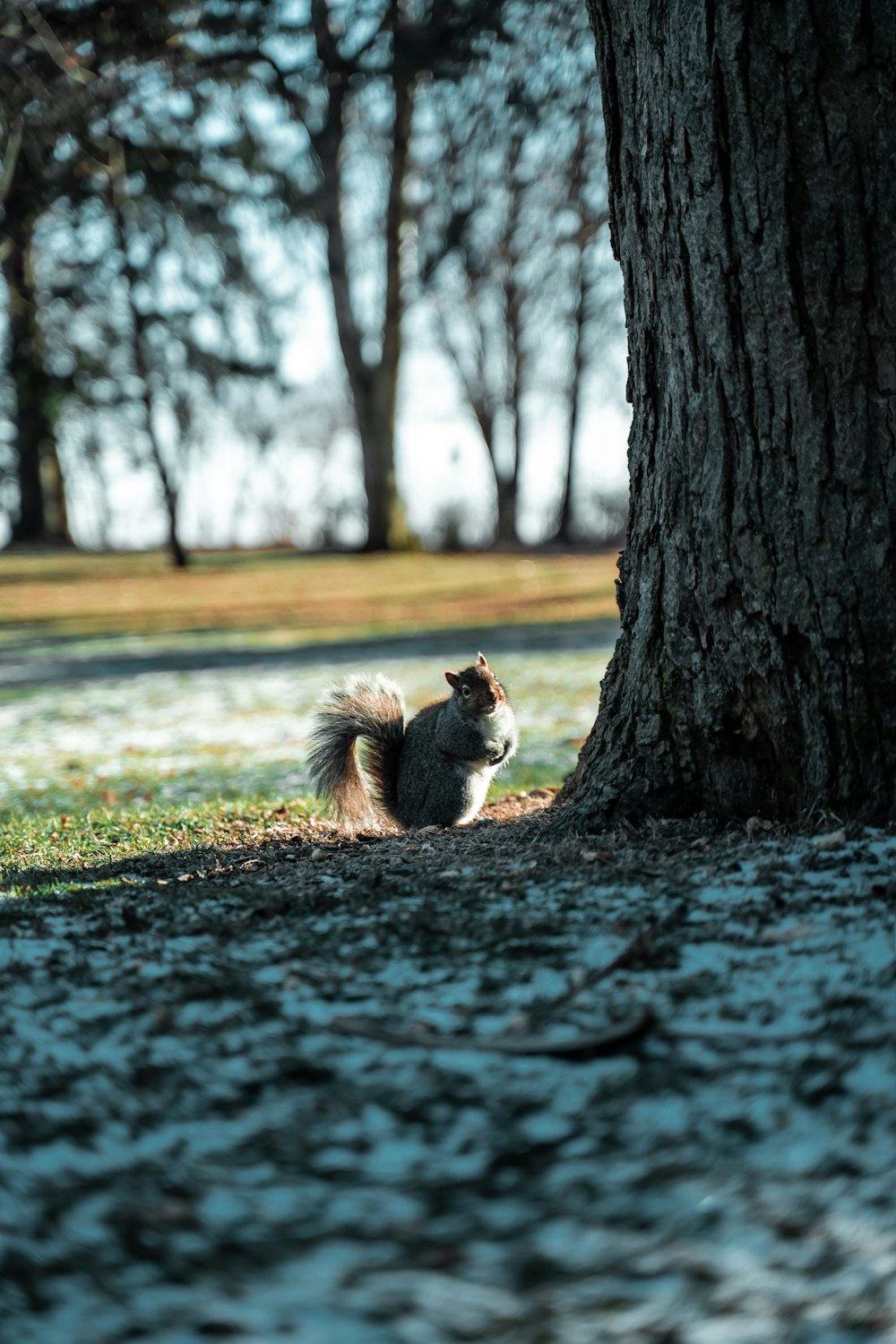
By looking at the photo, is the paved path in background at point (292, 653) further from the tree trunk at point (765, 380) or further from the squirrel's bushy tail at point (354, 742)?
the tree trunk at point (765, 380)

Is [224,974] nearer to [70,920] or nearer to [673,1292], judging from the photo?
[70,920]

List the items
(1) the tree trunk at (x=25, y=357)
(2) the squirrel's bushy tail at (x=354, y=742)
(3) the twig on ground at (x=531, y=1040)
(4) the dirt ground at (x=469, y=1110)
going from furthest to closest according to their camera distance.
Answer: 1. (1) the tree trunk at (x=25, y=357)
2. (2) the squirrel's bushy tail at (x=354, y=742)
3. (3) the twig on ground at (x=531, y=1040)
4. (4) the dirt ground at (x=469, y=1110)

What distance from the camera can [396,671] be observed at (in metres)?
11.8

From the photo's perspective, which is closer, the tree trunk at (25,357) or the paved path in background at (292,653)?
the paved path in background at (292,653)

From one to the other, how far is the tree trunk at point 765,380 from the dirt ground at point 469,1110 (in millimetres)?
446

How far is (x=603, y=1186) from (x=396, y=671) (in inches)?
387

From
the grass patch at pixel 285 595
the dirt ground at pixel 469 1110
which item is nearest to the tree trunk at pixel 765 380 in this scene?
the dirt ground at pixel 469 1110

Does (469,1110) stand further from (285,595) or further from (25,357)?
(25,357)

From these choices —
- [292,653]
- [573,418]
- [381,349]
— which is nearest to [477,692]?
[292,653]

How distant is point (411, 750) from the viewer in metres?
5.24

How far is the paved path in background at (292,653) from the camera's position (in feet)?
42.0

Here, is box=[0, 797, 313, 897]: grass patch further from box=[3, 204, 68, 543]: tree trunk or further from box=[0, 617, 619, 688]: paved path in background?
box=[3, 204, 68, 543]: tree trunk

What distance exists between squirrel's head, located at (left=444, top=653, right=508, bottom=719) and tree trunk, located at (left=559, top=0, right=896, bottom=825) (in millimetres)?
1452

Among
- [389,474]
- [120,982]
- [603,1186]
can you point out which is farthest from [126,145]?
[603,1186]
